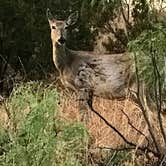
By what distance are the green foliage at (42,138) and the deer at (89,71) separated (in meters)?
3.66

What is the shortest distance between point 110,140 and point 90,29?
4.85 m

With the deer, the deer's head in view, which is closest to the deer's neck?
the deer

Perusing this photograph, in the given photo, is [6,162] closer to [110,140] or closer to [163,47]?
[163,47]

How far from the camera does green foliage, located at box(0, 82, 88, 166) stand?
493cm

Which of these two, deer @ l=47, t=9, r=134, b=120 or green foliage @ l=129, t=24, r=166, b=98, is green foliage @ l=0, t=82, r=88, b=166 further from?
deer @ l=47, t=9, r=134, b=120

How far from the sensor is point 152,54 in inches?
199

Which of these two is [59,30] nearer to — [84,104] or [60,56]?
[60,56]

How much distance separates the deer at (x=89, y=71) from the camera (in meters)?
9.44

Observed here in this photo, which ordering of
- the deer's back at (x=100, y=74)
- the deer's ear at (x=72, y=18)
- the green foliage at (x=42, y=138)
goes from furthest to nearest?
the deer's ear at (x=72, y=18) < the deer's back at (x=100, y=74) < the green foliage at (x=42, y=138)

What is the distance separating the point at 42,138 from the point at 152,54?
3.29 feet

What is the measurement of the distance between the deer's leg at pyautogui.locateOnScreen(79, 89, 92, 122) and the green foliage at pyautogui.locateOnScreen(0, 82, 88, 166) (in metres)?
3.11

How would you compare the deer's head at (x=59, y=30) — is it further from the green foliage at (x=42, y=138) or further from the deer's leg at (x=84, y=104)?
the green foliage at (x=42, y=138)

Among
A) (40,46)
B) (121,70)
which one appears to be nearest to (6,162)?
(121,70)

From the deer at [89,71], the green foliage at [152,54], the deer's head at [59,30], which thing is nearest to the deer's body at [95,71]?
the deer at [89,71]
